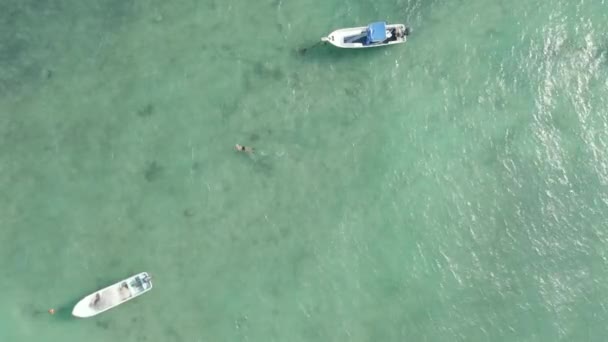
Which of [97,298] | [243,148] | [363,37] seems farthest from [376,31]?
[97,298]

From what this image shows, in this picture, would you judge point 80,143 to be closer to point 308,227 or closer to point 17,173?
point 17,173

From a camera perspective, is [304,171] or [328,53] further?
[328,53]

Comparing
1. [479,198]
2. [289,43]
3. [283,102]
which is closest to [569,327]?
[479,198]

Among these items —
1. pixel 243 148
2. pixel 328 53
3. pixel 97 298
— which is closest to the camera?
pixel 97 298

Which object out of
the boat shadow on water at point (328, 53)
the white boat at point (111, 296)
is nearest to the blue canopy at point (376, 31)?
the boat shadow on water at point (328, 53)

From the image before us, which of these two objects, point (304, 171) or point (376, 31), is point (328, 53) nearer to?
point (376, 31)

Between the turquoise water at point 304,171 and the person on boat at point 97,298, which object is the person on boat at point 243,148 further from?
the person on boat at point 97,298
